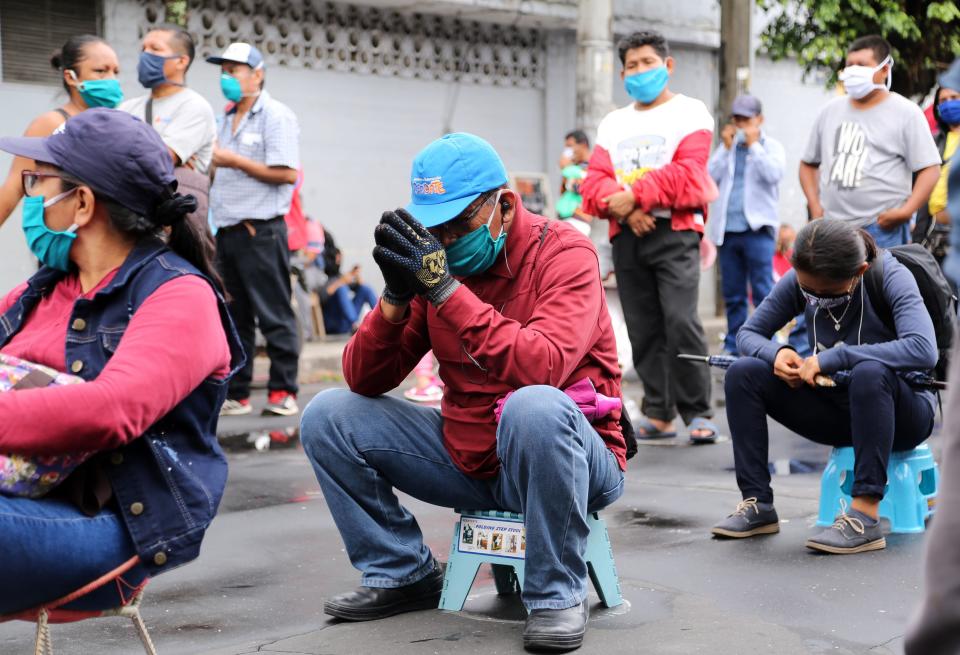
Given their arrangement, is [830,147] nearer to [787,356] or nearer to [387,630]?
[787,356]

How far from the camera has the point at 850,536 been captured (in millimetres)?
4898

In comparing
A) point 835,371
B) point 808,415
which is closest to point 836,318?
point 835,371

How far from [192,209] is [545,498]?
1.20 m

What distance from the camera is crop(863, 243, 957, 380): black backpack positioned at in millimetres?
5176

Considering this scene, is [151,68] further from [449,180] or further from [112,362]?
[112,362]

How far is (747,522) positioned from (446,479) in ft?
5.20

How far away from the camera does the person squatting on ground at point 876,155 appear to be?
7613mm

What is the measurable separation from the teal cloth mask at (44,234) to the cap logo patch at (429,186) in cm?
101

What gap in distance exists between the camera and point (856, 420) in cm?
498

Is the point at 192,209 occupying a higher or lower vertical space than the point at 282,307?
higher

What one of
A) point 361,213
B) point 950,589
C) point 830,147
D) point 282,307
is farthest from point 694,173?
point 361,213

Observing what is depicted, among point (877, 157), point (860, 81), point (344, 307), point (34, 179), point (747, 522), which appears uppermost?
point (34, 179)

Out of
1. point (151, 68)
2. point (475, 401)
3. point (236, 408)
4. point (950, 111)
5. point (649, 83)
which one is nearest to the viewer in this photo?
point (475, 401)

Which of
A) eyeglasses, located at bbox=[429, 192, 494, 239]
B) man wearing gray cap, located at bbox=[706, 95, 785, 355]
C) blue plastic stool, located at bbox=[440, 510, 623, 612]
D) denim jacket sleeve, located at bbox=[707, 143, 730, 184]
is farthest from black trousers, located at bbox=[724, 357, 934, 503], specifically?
denim jacket sleeve, located at bbox=[707, 143, 730, 184]
